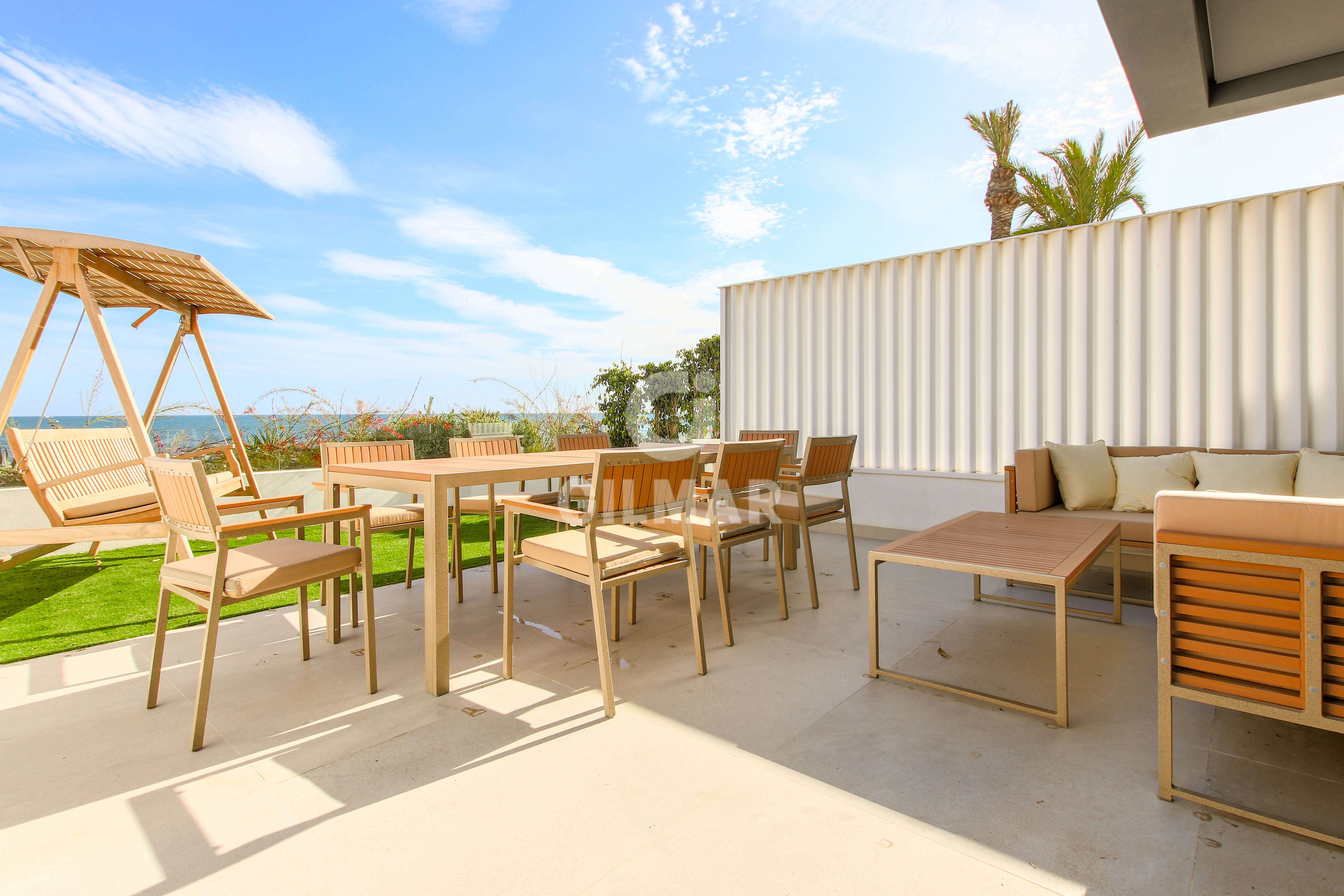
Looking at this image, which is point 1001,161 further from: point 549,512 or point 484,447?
point 549,512

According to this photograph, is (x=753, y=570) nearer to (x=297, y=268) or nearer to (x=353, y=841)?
(x=353, y=841)

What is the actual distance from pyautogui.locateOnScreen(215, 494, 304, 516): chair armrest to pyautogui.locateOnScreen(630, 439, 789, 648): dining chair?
5.21 ft

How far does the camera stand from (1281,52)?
252cm

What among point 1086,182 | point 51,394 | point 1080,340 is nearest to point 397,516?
point 51,394

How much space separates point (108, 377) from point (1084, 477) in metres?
5.81

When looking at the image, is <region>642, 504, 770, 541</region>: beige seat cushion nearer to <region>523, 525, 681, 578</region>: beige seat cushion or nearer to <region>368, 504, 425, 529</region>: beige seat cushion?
<region>523, 525, 681, 578</region>: beige seat cushion

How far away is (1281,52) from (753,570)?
3701 millimetres

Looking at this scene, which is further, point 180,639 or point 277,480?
point 277,480

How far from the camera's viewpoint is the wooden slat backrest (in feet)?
9.42

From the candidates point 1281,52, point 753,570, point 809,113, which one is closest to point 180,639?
point 753,570

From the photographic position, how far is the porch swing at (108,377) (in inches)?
103

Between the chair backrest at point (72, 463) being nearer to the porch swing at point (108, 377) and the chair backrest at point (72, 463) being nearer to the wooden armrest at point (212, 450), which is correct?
the porch swing at point (108, 377)

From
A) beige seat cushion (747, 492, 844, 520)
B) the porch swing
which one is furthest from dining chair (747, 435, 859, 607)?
the porch swing

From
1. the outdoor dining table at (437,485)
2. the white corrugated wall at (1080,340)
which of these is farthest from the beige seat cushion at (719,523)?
the white corrugated wall at (1080,340)
